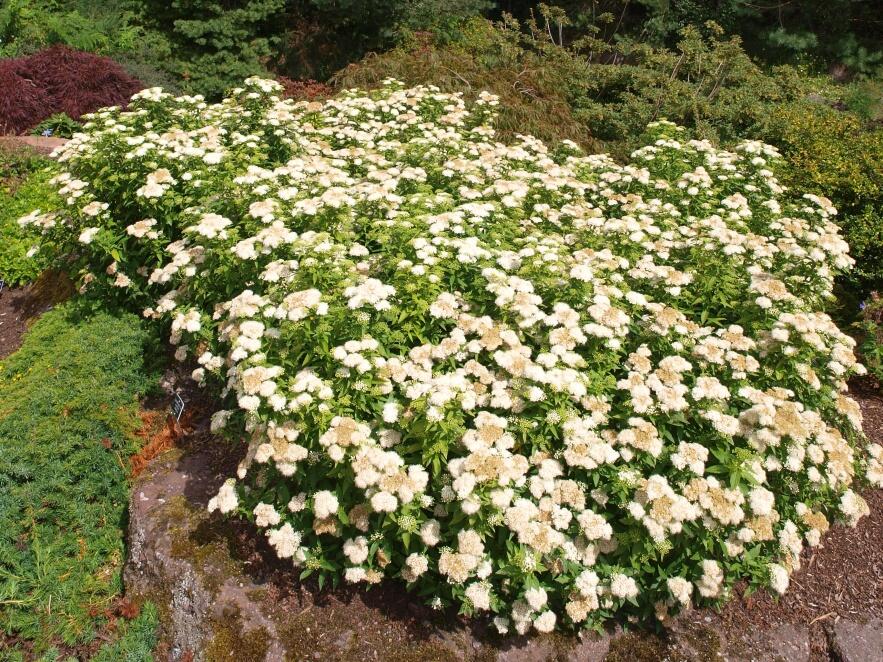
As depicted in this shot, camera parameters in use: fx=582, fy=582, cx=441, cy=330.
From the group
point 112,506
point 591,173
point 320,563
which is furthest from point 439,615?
point 591,173

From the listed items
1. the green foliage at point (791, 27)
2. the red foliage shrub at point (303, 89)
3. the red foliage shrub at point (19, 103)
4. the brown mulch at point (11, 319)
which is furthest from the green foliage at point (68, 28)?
the green foliage at point (791, 27)

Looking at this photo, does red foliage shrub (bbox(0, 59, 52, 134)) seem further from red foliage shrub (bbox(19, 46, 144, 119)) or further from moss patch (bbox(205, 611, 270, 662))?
moss patch (bbox(205, 611, 270, 662))

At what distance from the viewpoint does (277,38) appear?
10.1 metres

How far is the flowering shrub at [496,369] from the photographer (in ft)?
9.54

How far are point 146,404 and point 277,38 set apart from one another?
781cm

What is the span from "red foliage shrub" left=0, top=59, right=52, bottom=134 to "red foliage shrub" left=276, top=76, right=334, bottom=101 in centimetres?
358

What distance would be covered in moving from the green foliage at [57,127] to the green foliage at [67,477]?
17.3 feet

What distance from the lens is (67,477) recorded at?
409 centimetres

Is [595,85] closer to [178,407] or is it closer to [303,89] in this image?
[303,89]

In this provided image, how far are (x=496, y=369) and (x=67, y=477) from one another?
3.13 m

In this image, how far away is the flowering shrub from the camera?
2908mm

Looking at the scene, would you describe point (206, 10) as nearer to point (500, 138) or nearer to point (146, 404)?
point (500, 138)

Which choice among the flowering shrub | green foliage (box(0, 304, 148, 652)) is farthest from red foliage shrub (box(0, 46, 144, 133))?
green foliage (box(0, 304, 148, 652))

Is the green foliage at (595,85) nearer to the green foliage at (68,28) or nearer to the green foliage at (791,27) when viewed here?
the green foliage at (791,27)
